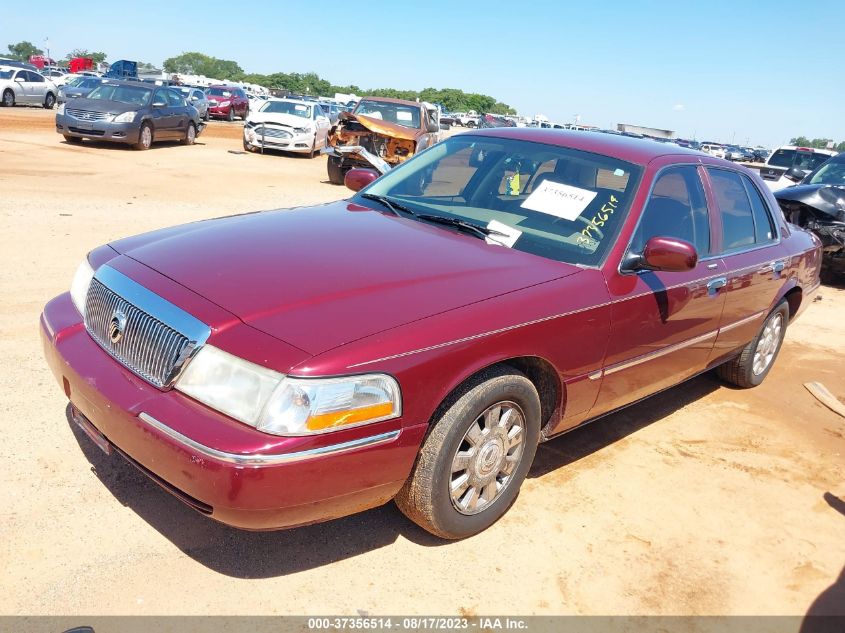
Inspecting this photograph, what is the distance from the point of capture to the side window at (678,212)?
3885mm

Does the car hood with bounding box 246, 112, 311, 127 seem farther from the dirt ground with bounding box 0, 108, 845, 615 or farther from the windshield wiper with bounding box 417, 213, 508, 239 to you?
the windshield wiper with bounding box 417, 213, 508, 239

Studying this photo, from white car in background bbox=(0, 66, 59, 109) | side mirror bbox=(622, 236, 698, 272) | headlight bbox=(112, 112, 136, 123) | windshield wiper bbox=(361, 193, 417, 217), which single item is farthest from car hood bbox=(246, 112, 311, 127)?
side mirror bbox=(622, 236, 698, 272)

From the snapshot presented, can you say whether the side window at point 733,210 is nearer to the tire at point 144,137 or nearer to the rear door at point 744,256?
the rear door at point 744,256

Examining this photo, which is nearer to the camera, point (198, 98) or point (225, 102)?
point (198, 98)

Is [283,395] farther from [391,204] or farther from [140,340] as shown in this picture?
[391,204]

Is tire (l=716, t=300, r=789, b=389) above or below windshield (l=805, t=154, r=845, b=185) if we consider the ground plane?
below

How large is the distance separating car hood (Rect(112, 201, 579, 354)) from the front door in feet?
1.45

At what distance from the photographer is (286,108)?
21.1m

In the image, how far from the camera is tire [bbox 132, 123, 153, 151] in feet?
59.0

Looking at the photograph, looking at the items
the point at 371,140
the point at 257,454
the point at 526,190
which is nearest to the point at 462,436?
the point at 257,454

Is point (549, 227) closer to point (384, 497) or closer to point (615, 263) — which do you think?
point (615, 263)

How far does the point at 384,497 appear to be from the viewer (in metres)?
2.82

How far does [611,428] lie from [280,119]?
1786 centimetres

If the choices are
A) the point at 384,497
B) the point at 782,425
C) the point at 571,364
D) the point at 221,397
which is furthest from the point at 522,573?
the point at 782,425
